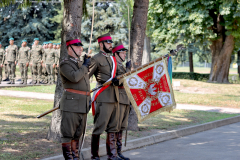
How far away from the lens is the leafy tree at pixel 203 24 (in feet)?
87.2

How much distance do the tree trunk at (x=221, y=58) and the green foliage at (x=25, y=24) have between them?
23195mm

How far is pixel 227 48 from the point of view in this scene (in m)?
29.8

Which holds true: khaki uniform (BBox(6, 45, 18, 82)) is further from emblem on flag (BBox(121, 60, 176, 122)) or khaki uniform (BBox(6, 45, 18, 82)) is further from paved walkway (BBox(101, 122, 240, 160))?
emblem on flag (BBox(121, 60, 176, 122))

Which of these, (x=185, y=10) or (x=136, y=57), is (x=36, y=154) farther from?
(x=185, y=10)

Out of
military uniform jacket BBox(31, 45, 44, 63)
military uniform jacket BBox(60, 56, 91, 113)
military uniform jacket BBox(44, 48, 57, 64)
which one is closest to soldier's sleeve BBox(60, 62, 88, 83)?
military uniform jacket BBox(60, 56, 91, 113)

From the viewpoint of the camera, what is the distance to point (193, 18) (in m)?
26.6

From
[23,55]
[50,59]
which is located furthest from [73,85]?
[50,59]

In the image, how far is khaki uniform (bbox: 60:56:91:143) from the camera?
5.70 m

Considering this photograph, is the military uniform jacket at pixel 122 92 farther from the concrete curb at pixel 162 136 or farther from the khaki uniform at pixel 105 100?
the concrete curb at pixel 162 136

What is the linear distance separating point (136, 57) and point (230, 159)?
351 cm

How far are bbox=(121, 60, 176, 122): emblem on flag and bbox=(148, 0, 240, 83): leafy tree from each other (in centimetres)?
1920

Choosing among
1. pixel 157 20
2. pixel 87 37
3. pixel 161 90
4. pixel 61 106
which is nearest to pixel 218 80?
pixel 157 20

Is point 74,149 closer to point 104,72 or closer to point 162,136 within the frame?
point 104,72

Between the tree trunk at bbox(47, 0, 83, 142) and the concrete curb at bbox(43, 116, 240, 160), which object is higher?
the tree trunk at bbox(47, 0, 83, 142)
